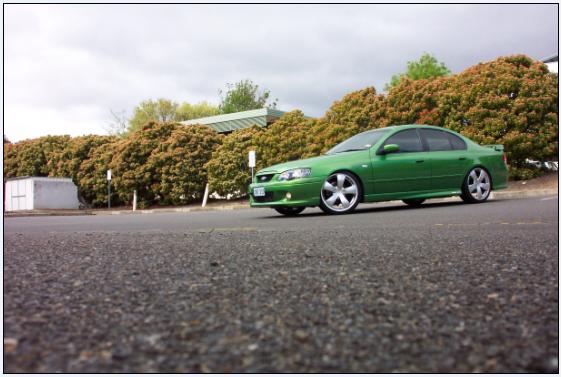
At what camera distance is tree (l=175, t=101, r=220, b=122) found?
57875 mm

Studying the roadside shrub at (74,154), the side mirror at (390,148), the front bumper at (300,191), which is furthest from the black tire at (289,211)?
the roadside shrub at (74,154)

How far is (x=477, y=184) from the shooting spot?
9.80 meters

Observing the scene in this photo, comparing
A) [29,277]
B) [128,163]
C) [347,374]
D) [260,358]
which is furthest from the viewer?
[128,163]

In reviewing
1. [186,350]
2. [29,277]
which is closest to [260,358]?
[186,350]

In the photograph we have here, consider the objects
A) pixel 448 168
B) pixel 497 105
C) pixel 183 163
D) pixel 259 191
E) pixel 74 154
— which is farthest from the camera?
pixel 74 154

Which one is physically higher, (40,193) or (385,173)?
(40,193)

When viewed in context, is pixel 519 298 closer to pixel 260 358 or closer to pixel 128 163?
pixel 260 358

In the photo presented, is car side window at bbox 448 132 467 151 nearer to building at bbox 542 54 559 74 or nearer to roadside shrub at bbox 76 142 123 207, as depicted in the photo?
roadside shrub at bbox 76 142 123 207

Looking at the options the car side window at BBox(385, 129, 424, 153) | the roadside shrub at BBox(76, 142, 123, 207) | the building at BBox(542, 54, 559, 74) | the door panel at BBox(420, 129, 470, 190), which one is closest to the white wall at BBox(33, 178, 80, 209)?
the roadside shrub at BBox(76, 142, 123, 207)

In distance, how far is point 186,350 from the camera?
143 cm

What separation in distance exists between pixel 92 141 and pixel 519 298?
31.0 m

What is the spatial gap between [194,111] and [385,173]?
174ft

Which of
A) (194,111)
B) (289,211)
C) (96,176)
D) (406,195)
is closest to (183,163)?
(96,176)

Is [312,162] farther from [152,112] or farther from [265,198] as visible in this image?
[152,112]
